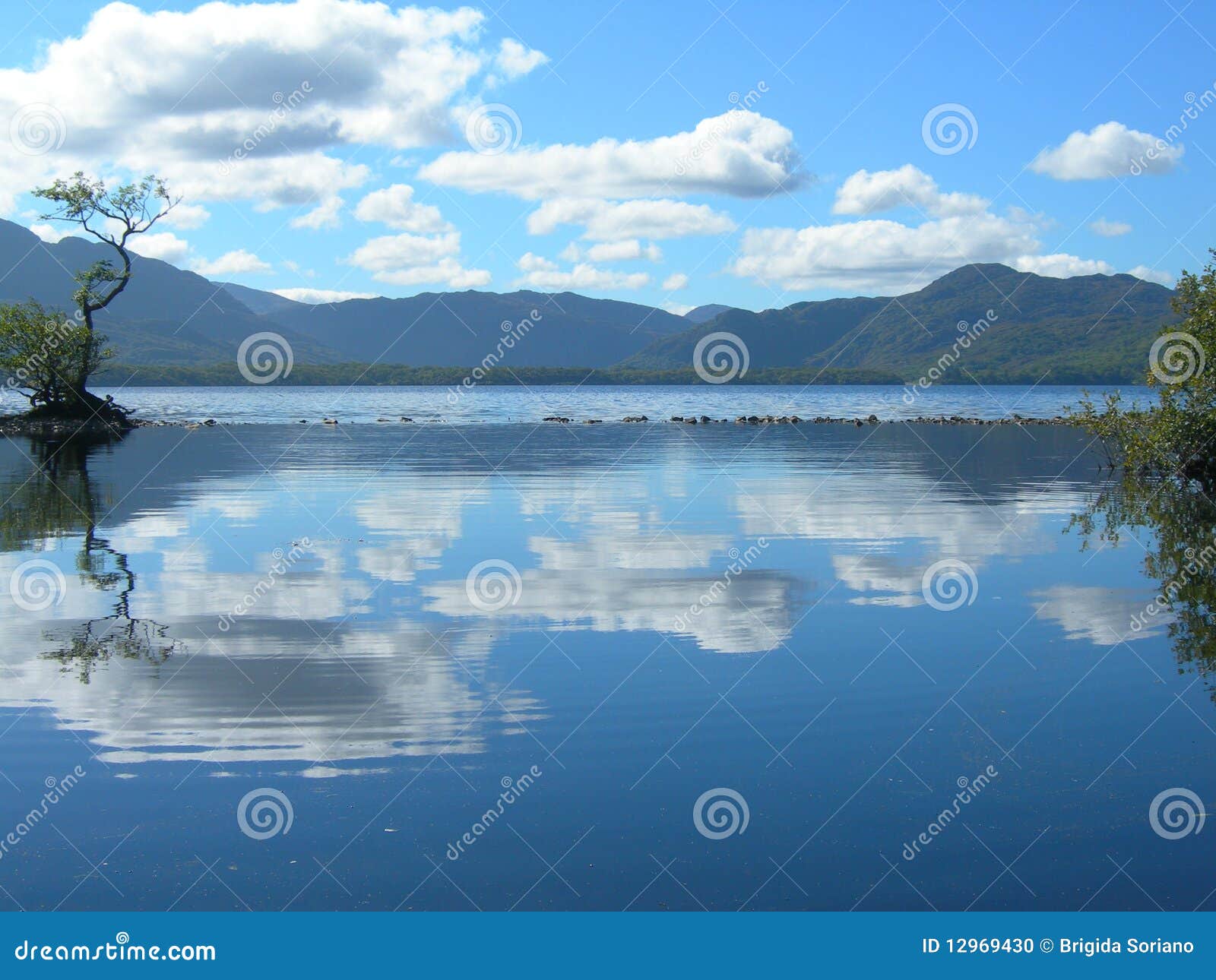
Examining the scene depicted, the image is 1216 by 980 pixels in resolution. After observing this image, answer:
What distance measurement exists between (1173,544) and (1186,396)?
1375cm

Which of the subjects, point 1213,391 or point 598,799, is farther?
point 1213,391

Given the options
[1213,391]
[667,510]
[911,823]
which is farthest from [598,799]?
[1213,391]

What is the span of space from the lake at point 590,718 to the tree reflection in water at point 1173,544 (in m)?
0.45

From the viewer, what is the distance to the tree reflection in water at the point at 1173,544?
52.4 ft

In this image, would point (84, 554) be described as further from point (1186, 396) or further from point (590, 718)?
point (1186, 396)

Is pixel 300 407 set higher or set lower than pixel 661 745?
higher

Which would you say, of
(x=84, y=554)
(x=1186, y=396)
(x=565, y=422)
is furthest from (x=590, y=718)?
(x=565, y=422)

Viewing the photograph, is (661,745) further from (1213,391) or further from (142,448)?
(142,448)

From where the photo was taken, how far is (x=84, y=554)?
2275cm

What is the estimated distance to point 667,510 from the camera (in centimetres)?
3023

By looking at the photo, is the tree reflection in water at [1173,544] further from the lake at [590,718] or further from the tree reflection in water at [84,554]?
the tree reflection in water at [84,554]

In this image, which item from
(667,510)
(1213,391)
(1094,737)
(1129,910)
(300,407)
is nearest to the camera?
(1129,910)

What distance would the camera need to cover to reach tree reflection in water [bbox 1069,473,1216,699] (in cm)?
1597

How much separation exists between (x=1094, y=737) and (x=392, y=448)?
47.3 metres
